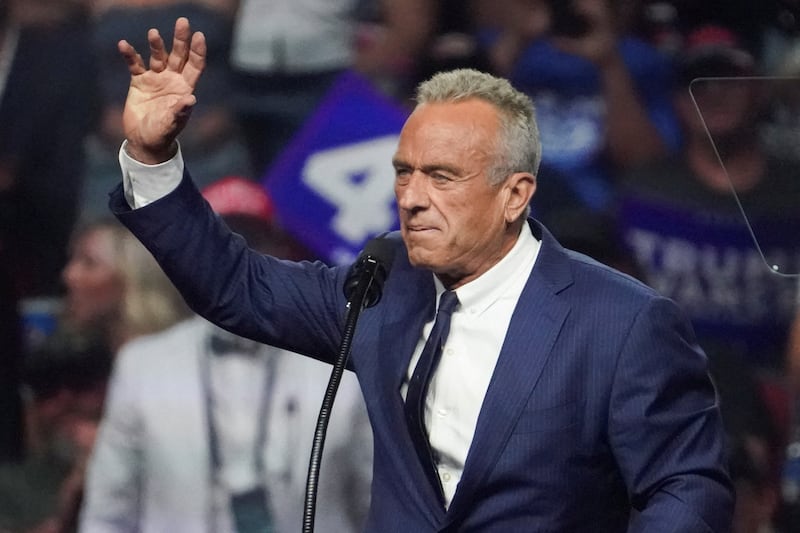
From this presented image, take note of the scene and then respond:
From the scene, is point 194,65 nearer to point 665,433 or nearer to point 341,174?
point 665,433

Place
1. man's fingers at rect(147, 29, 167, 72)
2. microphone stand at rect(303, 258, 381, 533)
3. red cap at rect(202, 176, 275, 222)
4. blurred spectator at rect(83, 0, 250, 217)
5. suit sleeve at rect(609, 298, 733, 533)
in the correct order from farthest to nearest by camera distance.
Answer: red cap at rect(202, 176, 275, 222)
blurred spectator at rect(83, 0, 250, 217)
man's fingers at rect(147, 29, 167, 72)
suit sleeve at rect(609, 298, 733, 533)
microphone stand at rect(303, 258, 381, 533)

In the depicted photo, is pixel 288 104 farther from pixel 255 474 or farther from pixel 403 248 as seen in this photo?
pixel 403 248

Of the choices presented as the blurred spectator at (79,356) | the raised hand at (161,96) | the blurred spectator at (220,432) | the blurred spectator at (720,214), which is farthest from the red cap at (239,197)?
the raised hand at (161,96)

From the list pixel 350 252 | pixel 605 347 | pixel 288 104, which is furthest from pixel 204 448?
pixel 605 347

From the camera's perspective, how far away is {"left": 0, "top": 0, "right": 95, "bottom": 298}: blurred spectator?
3268mm

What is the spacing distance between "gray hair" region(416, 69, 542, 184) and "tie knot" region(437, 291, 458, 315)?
0.20m

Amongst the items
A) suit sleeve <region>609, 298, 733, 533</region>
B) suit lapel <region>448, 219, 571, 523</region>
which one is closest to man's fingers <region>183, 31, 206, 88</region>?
suit lapel <region>448, 219, 571, 523</region>

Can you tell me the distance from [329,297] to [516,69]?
1411 mm

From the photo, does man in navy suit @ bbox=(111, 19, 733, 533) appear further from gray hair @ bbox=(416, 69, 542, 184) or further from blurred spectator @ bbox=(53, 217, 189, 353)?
blurred spectator @ bbox=(53, 217, 189, 353)

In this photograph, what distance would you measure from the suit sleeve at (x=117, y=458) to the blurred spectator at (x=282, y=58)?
2.29 ft

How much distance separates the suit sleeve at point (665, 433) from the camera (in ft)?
5.98

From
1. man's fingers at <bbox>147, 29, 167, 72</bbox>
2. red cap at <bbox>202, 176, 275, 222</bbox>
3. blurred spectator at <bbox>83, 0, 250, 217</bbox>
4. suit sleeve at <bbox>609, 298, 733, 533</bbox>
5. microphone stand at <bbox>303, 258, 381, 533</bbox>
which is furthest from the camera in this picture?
red cap at <bbox>202, 176, 275, 222</bbox>

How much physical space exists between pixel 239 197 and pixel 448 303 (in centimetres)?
146

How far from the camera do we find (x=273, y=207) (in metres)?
3.39
